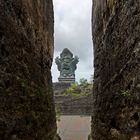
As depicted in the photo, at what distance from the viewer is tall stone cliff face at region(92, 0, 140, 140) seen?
3291 millimetres

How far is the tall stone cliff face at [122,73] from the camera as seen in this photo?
10.8 ft

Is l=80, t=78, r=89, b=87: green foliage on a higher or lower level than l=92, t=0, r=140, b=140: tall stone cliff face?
higher

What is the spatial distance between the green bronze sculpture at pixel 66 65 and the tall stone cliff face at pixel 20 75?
78.7ft

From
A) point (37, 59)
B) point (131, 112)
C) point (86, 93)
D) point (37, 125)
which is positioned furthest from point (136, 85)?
point (86, 93)

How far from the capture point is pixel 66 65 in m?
29.0

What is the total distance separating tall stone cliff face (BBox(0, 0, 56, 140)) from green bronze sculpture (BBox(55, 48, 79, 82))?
23975 millimetres

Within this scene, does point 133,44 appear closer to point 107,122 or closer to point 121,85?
point 121,85

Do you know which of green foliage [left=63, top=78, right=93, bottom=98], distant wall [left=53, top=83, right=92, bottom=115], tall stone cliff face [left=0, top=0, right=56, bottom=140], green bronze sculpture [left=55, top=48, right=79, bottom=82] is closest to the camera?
tall stone cliff face [left=0, top=0, right=56, bottom=140]

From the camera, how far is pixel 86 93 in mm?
20656

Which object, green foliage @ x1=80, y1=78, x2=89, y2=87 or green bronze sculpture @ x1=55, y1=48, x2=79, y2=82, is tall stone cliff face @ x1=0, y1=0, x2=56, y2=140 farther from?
green bronze sculpture @ x1=55, y1=48, x2=79, y2=82

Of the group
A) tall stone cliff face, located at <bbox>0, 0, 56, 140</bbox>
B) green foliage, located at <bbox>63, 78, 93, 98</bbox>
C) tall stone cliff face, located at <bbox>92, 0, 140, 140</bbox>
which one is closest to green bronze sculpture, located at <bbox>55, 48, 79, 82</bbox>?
green foliage, located at <bbox>63, 78, 93, 98</bbox>

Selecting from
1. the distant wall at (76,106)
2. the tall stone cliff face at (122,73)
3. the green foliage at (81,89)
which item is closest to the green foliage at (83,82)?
the green foliage at (81,89)

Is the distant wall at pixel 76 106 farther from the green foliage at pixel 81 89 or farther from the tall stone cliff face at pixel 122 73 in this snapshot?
the tall stone cliff face at pixel 122 73

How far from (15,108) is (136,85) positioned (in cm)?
125
